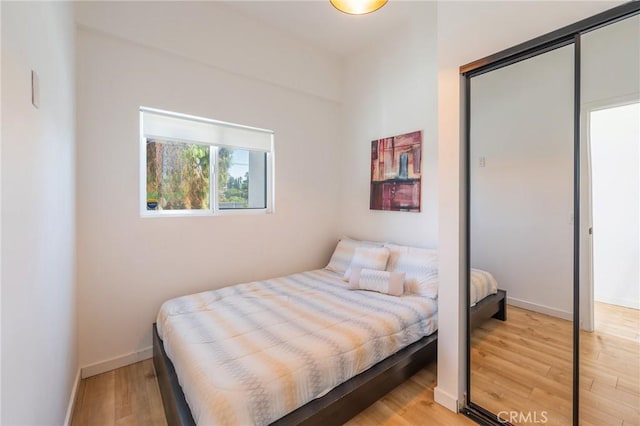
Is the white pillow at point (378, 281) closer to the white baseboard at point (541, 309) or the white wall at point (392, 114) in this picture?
the white wall at point (392, 114)

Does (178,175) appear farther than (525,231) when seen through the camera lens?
Yes

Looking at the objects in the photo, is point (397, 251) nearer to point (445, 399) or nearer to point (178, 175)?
point (445, 399)

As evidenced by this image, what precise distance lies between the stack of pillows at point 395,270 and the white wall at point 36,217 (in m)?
2.04

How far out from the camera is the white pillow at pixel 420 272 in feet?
7.97

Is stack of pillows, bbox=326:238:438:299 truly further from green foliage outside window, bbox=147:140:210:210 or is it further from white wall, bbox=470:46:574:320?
green foliage outside window, bbox=147:140:210:210

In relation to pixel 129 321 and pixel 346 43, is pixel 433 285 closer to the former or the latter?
pixel 129 321

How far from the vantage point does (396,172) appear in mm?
3086

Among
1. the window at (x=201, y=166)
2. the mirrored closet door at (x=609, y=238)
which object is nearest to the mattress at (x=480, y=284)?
the mirrored closet door at (x=609, y=238)

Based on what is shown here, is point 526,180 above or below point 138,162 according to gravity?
below

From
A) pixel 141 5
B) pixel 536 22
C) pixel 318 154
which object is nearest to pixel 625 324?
pixel 536 22

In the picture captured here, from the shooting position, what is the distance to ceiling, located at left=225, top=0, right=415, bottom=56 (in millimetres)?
2670

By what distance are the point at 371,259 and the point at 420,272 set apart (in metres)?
0.47

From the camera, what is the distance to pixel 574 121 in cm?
142

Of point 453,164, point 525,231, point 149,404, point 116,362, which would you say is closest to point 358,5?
point 453,164
